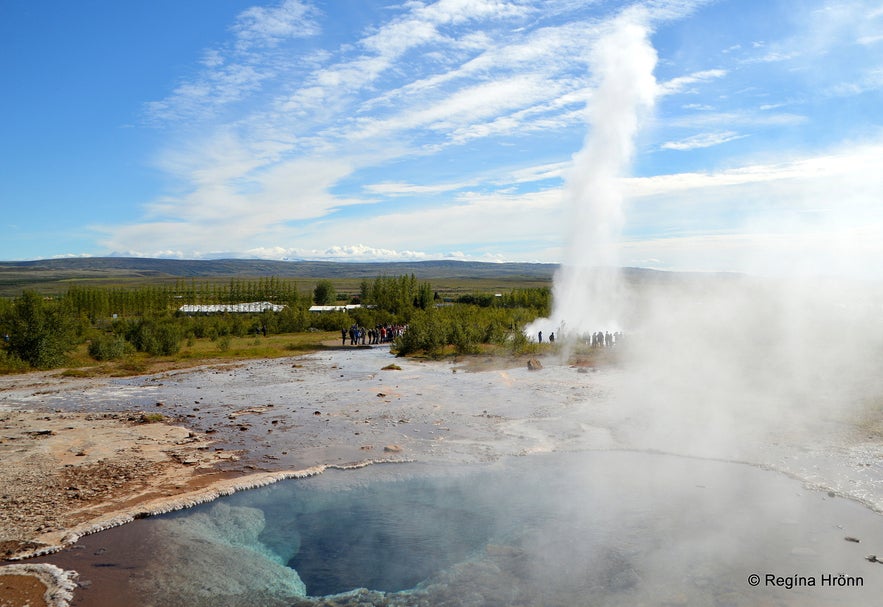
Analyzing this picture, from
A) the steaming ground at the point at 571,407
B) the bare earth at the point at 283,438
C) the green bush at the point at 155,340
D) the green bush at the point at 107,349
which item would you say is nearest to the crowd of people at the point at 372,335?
the green bush at the point at 155,340

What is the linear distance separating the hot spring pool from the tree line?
18709mm

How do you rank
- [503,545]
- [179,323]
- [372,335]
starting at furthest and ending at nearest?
[179,323] → [372,335] → [503,545]

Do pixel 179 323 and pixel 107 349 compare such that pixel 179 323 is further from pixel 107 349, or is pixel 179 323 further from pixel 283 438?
pixel 283 438

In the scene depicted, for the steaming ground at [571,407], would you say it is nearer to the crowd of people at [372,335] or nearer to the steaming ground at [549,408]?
the steaming ground at [549,408]

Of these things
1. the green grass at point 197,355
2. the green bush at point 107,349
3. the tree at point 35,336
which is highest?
the tree at point 35,336

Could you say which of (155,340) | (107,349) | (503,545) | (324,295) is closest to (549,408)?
(503,545)

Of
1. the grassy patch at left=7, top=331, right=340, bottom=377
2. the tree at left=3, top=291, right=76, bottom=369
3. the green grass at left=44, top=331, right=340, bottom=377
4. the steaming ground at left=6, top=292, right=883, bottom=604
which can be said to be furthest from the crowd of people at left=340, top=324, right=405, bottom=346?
the tree at left=3, top=291, right=76, bottom=369

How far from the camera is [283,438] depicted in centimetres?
1282

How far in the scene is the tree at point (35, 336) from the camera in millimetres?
25094

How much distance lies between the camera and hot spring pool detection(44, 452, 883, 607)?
6.39 m

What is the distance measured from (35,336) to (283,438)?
18079 millimetres

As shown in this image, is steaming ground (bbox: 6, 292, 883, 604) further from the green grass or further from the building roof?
the building roof

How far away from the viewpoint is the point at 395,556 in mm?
7367

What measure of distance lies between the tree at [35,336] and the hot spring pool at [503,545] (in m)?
20.3
